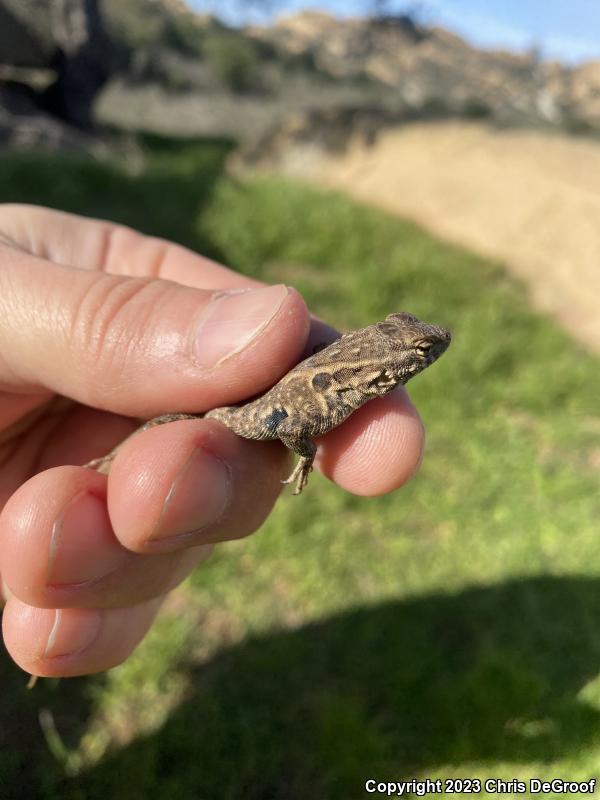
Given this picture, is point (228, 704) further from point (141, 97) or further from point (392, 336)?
point (141, 97)

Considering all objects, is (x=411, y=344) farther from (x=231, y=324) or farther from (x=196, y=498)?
(x=196, y=498)

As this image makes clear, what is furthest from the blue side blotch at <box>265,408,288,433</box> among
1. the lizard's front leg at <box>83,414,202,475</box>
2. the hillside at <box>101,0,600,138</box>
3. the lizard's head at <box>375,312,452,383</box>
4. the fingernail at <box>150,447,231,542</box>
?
the hillside at <box>101,0,600,138</box>

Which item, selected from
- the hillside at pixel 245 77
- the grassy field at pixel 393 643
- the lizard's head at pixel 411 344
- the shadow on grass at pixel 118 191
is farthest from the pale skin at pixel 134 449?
the hillside at pixel 245 77

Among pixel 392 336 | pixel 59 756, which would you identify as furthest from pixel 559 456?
pixel 59 756

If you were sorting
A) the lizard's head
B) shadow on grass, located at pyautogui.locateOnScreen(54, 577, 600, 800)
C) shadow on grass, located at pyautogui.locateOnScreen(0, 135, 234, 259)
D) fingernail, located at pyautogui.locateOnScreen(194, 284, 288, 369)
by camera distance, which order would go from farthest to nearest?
shadow on grass, located at pyautogui.locateOnScreen(0, 135, 234, 259)
shadow on grass, located at pyautogui.locateOnScreen(54, 577, 600, 800)
the lizard's head
fingernail, located at pyautogui.locateOnScreen(194, 284, 288, 369)

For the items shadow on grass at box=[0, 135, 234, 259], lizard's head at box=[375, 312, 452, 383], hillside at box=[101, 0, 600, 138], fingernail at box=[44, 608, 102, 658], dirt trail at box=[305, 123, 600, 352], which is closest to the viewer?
fingernail at box=[44, 608, 102, 658]

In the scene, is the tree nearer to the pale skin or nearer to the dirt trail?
the dirt trail

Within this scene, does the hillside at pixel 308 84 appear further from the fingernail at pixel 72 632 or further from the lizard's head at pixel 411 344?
the fingernail at pixel 72 632
